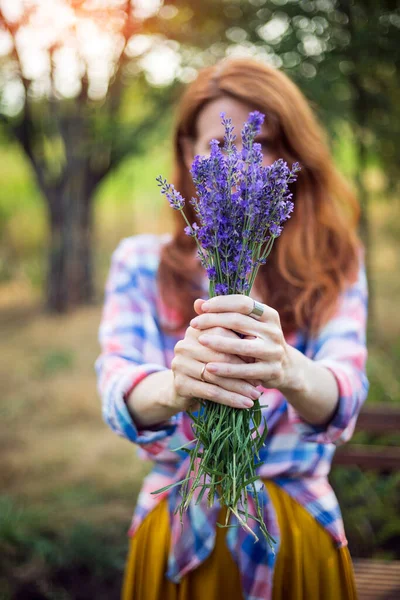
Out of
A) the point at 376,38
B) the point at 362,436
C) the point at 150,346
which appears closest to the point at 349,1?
the point at 376,38

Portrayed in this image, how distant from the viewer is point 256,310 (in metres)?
1.03

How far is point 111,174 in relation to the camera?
942 cm

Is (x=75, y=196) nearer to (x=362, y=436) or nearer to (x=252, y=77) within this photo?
(x=362, y=436)

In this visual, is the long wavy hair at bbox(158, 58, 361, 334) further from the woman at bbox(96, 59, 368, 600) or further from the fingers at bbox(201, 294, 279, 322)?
the fingers at bbox(201, 294, 279, 322)

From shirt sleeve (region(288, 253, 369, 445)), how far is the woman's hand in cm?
35

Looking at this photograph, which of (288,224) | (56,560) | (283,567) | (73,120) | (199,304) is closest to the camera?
(199,304)

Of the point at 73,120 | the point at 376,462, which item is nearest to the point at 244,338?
the point at 376,462

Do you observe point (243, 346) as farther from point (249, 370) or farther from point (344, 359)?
point (344, 359)

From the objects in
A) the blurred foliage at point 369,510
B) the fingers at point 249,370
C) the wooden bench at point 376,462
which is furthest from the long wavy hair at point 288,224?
the blurred foliage at point 369,510

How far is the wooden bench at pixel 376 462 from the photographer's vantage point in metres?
1.98

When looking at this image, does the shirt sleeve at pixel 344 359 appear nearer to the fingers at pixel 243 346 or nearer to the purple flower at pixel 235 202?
the fingers at pixel 243 346

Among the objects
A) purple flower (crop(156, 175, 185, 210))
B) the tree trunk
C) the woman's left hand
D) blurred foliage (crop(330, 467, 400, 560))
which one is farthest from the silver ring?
the tree trunk

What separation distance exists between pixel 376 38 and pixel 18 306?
27.3 ft

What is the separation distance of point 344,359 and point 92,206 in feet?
28.5
